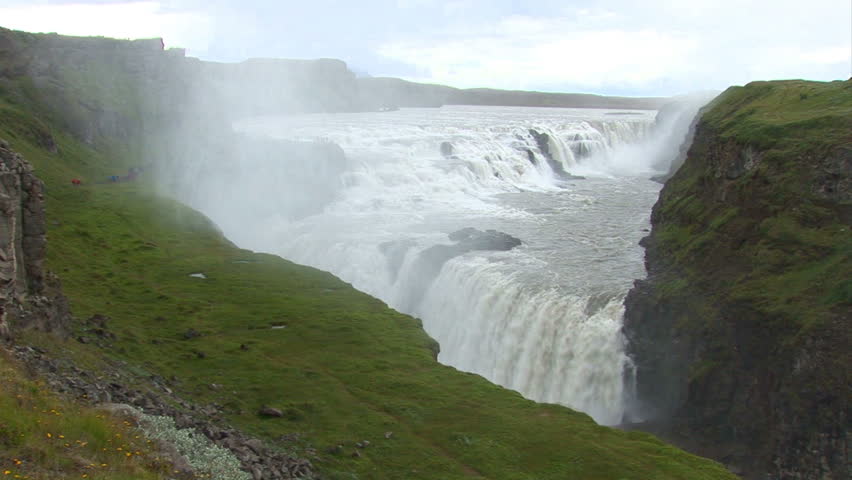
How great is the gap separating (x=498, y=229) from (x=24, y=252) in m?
32.8

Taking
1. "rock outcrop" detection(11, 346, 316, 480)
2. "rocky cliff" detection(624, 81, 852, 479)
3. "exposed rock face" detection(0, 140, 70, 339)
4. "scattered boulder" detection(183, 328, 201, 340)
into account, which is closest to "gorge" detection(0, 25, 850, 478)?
"rocky cliff" detection(624, 81, 852, 479)

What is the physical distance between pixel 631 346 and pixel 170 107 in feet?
221

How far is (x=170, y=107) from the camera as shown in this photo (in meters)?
85.2

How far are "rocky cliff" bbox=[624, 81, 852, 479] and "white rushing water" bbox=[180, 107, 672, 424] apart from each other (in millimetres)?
2160

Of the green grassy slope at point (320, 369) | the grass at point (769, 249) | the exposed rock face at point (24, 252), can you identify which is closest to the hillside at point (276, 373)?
the green grassy slope at point (320, 369)

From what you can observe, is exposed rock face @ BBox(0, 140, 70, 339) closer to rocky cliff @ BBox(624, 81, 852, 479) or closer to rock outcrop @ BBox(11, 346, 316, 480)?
rock outcrop @ BBox(11, 346, 316, 480)

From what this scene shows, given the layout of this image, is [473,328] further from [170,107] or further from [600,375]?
[170,107]

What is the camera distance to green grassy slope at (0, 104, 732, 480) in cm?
1986

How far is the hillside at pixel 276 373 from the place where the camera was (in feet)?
62.0

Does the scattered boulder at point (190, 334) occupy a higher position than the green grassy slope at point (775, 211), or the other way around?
the green grassy slope at point (775, 211)

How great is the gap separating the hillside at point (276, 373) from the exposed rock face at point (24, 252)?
40cm

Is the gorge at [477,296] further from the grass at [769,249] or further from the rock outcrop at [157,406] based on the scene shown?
the rock outcrop at [157,406]

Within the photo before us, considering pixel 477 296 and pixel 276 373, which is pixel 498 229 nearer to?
pixel 477 296

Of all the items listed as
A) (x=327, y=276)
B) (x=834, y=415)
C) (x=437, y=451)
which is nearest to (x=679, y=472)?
(x=437, y=451)
